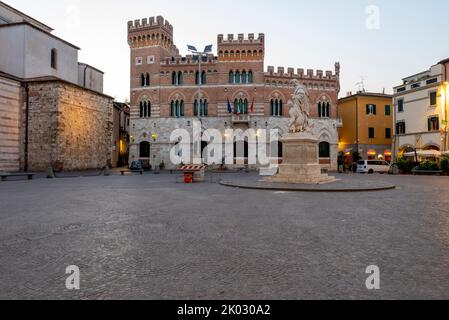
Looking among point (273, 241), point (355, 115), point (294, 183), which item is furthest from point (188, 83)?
point (273, 241)

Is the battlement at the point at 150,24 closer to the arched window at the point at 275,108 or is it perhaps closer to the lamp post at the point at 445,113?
the arched window at the point at 275,108

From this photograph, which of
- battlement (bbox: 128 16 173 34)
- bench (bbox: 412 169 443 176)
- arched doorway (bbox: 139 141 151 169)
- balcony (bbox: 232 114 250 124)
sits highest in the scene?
battlement (bbox: 128 16 173 34)

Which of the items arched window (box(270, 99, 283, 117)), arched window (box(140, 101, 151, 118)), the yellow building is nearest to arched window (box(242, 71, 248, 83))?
arched window (box(270, 99, 283, 117))

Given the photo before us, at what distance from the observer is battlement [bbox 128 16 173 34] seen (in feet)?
136

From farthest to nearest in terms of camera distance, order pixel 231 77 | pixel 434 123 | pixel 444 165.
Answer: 1. pixel 231 77
2. pixel 434 123
3. pixel 444 165

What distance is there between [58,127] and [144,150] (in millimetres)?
13598

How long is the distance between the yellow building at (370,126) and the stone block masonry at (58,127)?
118 feet

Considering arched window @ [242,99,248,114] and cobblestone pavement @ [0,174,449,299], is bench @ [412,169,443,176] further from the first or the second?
cobblestone pavement @ [0,174,449,299]

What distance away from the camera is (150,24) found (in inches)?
1638

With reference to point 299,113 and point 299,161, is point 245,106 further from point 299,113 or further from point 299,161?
point 299,161

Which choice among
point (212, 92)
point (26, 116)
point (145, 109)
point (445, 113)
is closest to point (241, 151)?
point (212, 92)

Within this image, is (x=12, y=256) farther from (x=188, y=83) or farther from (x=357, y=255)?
(x=188, y=83)
